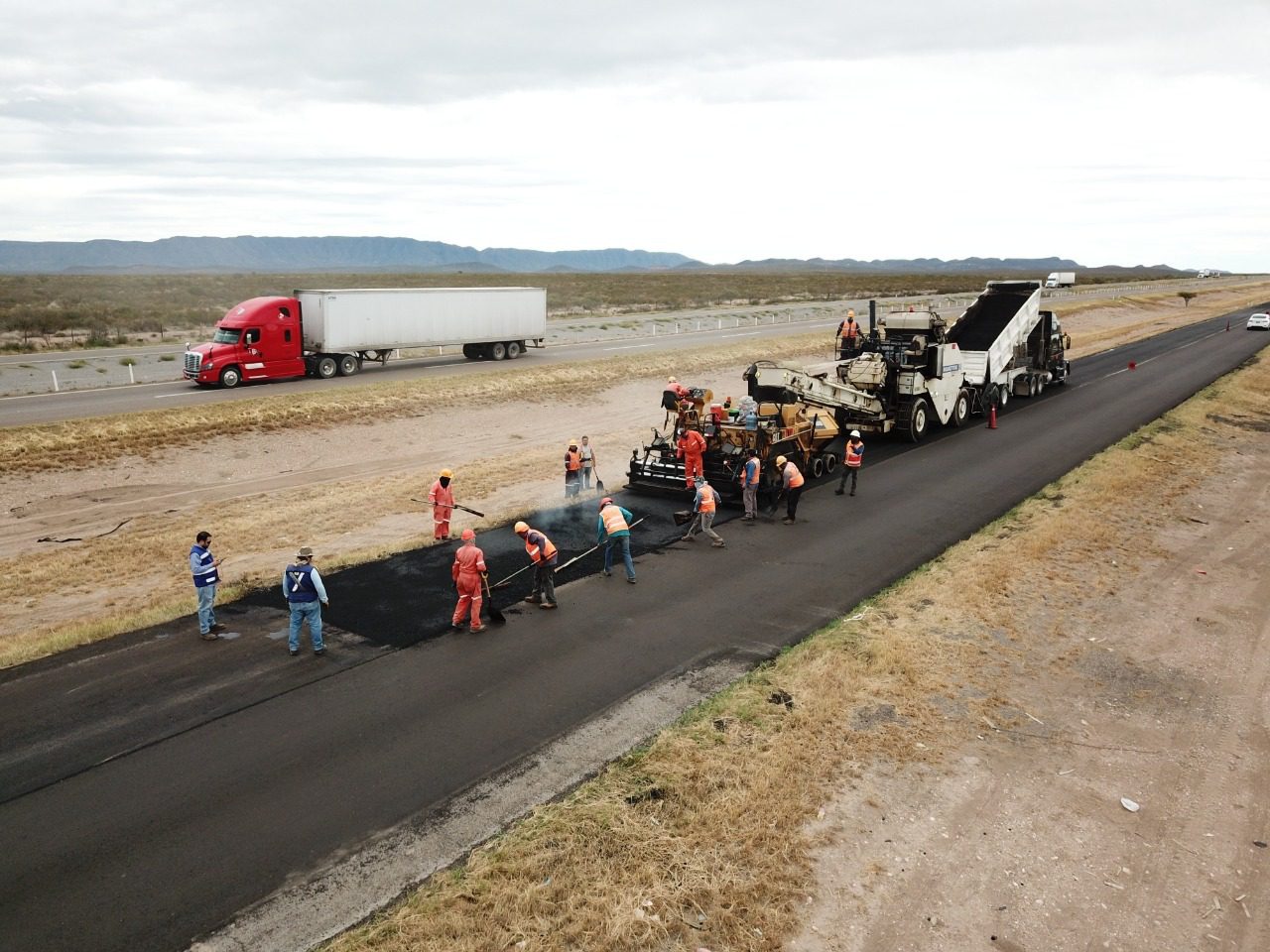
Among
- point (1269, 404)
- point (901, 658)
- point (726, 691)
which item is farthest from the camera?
point (1269, 404)

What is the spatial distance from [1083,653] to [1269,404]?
2591 centimetres

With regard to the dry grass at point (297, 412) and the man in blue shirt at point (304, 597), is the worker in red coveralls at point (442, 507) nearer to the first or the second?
the man in blue shirt at point (304, 597)

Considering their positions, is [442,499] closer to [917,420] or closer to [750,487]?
[750,487]

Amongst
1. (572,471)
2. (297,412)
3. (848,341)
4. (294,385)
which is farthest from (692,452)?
(294,385)

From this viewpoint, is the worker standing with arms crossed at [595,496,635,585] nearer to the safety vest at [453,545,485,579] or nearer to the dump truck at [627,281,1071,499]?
the safety vest at [453,545,485,579]

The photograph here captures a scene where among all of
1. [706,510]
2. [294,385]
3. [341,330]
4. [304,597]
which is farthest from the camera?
[341,330]

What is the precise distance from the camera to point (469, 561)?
11.4m

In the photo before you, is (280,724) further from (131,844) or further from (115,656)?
(115,656)

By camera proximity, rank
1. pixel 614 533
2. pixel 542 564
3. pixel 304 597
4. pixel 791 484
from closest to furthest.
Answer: pixel 304 597 < pixel 542 564 < pixel 614 533 < pixel 791 484

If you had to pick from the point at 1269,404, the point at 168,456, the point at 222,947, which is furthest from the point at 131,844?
the point at 1269,404

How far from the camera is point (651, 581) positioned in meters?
13.7

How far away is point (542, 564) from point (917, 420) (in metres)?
15.7

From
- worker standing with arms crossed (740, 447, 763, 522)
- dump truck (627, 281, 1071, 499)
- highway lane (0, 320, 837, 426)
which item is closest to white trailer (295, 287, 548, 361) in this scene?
highway lane (0, 320, 837, 426)

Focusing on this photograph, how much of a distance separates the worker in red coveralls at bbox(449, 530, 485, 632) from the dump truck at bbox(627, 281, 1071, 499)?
7678 millimetres
